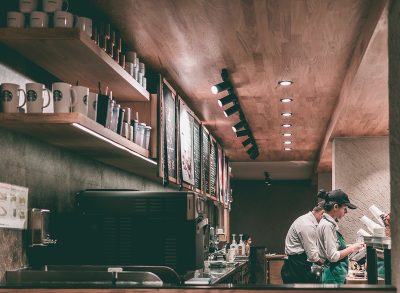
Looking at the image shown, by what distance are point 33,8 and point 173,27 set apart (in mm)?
1194

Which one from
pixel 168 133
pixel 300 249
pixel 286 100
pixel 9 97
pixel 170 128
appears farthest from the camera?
pixel 300 249

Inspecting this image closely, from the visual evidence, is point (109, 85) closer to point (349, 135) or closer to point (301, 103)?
point (301, 103)

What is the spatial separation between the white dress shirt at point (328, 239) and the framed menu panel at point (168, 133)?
138 cm

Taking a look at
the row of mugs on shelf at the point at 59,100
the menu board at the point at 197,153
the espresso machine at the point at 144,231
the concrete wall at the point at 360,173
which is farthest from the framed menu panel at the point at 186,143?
the espresso machine at the point at 144,231

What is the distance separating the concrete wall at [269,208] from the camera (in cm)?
1795

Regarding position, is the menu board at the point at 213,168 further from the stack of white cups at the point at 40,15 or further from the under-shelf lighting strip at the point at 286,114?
the stack of white cups at the point at 40,15

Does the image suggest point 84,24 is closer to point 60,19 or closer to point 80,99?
point 60,19

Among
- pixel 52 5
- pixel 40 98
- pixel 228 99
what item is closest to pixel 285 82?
pixel 228 99

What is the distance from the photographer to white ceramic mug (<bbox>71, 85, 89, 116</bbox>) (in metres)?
3.02

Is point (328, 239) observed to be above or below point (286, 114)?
below

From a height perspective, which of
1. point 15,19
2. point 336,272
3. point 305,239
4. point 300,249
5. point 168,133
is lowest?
point 336,272

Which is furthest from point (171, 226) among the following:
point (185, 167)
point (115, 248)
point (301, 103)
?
point (301, 103)

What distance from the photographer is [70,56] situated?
3.28 m

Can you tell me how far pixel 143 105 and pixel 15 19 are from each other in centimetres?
187
